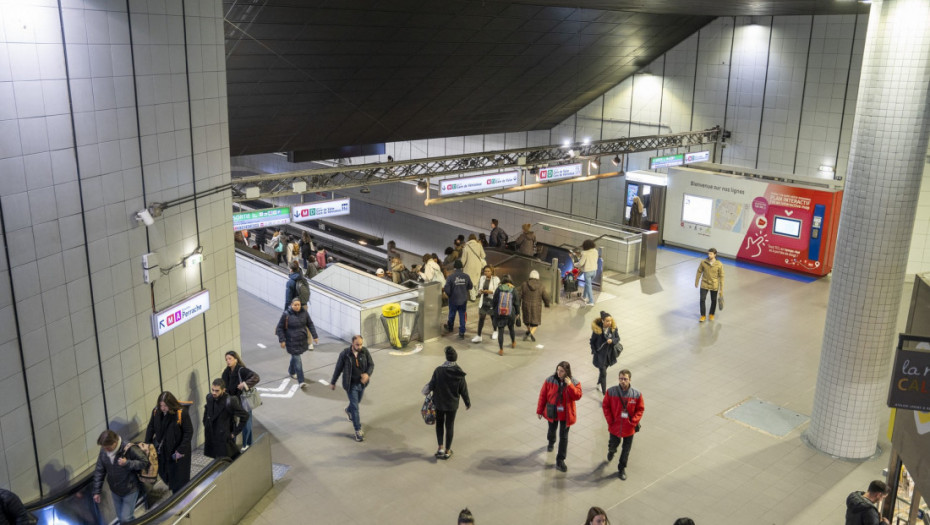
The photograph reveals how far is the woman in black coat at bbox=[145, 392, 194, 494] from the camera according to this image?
808 centimetres

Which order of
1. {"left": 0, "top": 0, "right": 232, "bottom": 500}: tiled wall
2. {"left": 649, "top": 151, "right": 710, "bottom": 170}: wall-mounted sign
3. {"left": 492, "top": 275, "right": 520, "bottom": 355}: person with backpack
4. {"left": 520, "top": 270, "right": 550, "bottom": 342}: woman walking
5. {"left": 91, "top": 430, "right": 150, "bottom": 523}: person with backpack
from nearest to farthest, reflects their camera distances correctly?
{"left": 0, "top": 0, "right": 232, "bottom": 500}: tiled wall < {"left": 91, "top": 430, "right": 150, "bottom": 523}: person with backpack < {"left": 492, "top": 275, "right": 520, "bottom": 355}: person with backpack < {"left": 520, "top": 270, "right": 550, "bottom": 342}: woman walking < {"left": 649, "top": 151, "right": 710, "bottom": 170}: wall-mounted sign

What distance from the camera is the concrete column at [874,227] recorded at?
909 cm

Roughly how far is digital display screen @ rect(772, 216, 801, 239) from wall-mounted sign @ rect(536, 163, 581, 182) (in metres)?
4.71

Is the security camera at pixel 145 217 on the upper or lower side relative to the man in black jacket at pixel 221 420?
upper

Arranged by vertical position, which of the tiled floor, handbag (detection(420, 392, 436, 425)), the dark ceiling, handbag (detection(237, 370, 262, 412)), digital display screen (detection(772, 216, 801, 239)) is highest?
the dark ceiling

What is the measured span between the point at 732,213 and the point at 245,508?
14520 mm

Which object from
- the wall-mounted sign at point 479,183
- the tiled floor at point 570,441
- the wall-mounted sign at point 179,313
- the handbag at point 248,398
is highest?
the wall-mounted sign at point 479,183

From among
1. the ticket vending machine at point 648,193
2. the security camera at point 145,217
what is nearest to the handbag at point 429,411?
the security camera at point 145,217

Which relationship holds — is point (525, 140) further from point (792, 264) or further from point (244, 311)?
point (244, 311)

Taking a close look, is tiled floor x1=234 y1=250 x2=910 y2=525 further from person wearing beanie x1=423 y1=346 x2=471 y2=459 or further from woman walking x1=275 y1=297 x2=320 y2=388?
woman walking x1=275 y1=297 x2=320 y2=388

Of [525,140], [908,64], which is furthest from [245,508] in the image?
[525,140]

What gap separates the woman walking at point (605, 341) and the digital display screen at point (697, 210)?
977 centimetres

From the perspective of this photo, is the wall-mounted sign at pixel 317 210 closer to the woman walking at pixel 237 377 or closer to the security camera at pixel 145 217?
the woman walking at pixel 237 377

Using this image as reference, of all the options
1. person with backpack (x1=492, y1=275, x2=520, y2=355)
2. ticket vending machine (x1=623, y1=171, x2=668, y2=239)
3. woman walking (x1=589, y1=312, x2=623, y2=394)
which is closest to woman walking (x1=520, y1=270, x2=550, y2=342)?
person with backpack (x1=492, y1=275, x2=520, y2=355)
